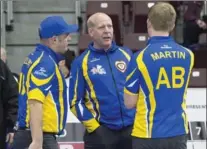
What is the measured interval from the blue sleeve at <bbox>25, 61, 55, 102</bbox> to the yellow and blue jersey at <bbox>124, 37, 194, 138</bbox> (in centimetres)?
57

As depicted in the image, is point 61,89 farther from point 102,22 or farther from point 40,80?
point 102,22

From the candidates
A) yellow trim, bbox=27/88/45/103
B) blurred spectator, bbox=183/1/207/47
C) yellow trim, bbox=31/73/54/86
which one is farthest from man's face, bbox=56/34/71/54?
blurred spectator, bbox=183/1/207/47

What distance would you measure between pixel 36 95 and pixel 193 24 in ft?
22.3

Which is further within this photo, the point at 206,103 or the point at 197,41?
the point at 197,41

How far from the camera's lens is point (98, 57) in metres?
5.71

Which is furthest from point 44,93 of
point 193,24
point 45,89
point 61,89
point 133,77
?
point 193,24

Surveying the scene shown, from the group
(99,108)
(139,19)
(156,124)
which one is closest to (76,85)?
(99,108)

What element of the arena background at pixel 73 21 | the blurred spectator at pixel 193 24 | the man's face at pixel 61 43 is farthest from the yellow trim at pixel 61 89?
the blurred spectator at pixel 193 24

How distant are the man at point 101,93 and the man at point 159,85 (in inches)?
37.4

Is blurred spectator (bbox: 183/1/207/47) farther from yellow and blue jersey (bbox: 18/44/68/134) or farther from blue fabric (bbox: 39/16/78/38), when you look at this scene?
yellow and blue jersey (bbox: 18/44/68/134)

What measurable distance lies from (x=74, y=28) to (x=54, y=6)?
682cm

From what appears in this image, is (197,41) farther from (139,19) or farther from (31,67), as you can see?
(31,67)

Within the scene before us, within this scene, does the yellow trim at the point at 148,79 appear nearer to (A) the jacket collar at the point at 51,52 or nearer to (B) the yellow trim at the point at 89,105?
(A) the jacket collar at the point at 51,52

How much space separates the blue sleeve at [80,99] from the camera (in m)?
5.64
